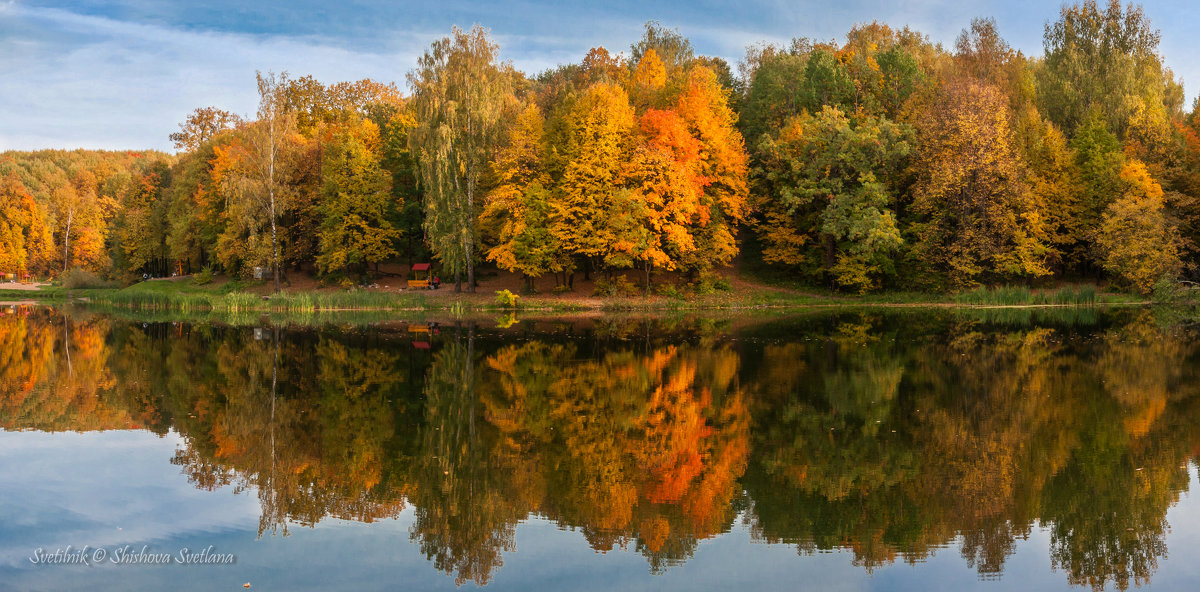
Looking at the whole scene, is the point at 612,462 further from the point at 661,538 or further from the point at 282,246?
Result: the point at 282,246

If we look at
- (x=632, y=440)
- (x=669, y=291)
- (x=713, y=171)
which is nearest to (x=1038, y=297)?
(x=713, y=171)

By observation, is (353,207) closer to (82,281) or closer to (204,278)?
(204,278)

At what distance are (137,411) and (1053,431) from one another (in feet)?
58.0

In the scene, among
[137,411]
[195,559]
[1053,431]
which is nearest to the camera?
[195,559]

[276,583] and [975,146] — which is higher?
[975,146]

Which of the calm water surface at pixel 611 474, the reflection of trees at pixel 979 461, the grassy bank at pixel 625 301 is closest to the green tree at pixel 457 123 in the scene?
the grassy bank at pixel 625 301

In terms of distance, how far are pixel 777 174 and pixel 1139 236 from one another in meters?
20.4

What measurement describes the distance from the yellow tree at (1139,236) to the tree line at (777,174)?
0.14m

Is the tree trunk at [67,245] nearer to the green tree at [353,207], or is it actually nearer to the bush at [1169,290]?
the green tree at [353,207]

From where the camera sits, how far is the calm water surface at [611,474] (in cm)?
843

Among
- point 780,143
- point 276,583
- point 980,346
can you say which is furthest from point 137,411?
point 780,143

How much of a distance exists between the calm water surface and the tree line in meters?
25.0

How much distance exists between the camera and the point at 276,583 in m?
8.09

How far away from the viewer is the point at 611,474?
11312 mm
